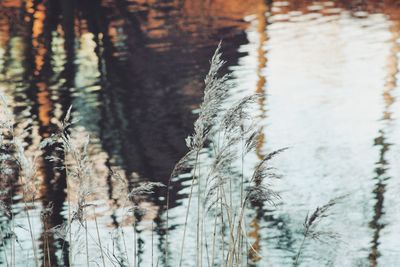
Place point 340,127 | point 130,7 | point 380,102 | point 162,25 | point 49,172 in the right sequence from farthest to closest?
point 130,7
point 162,25
point 380,102
point 340,127
point 49,172

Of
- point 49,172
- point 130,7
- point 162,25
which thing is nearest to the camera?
point 49,172

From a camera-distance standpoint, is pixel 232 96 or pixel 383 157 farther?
pixel 232 96

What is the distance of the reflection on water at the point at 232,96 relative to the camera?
191 inches

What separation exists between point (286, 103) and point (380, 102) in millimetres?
929

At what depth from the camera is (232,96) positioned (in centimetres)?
804

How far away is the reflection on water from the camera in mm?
4848

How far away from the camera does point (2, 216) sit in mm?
5152

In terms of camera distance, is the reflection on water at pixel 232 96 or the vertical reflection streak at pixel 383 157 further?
the reflection on water at pixel 232 96

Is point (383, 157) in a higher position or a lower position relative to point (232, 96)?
higher

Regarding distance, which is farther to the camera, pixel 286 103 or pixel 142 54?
pixel 142 54

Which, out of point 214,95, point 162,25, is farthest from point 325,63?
point 214,95

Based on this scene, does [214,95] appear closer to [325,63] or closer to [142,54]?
[325,63]

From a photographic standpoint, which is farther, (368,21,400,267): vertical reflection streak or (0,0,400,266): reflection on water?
(0,0,400,266): reflection on water

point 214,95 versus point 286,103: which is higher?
point 214,95
